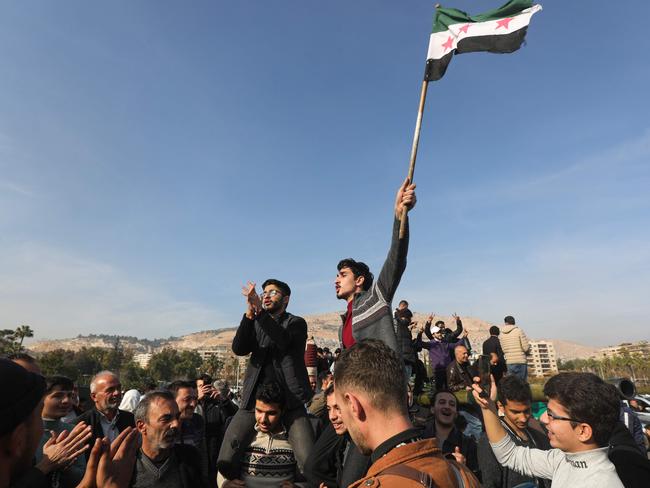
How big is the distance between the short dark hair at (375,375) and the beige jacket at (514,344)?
987cm

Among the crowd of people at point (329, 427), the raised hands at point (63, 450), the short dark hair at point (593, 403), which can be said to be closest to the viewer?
the crowd of people at point (329, 427)

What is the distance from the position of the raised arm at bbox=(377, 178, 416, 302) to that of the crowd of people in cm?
2

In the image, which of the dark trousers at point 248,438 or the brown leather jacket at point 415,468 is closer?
the brown leather jacket at point 415,468

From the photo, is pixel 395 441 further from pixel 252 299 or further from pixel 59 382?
pixel 59 382

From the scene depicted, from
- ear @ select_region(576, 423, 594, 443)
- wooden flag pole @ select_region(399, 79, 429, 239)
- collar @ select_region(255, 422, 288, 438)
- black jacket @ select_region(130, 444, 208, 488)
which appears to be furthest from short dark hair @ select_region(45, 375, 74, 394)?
ear @ select_region(576, 423, 594, 443)

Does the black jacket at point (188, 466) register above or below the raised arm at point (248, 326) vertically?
below

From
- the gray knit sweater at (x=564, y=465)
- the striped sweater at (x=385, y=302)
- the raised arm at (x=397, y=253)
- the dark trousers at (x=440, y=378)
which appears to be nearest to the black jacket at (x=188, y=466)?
the striped sweater at (x=385, y=302)

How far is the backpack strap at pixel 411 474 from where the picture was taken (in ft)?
5.62

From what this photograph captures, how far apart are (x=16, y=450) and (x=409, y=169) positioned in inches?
149

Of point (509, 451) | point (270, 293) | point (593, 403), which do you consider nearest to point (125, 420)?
point (270, 293)

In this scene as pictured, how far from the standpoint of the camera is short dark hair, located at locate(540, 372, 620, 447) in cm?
301

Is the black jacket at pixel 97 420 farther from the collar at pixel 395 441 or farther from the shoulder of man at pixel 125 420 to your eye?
the collar at pixel 395 441

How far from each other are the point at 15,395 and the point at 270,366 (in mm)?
3380

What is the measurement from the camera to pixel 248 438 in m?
4.55
